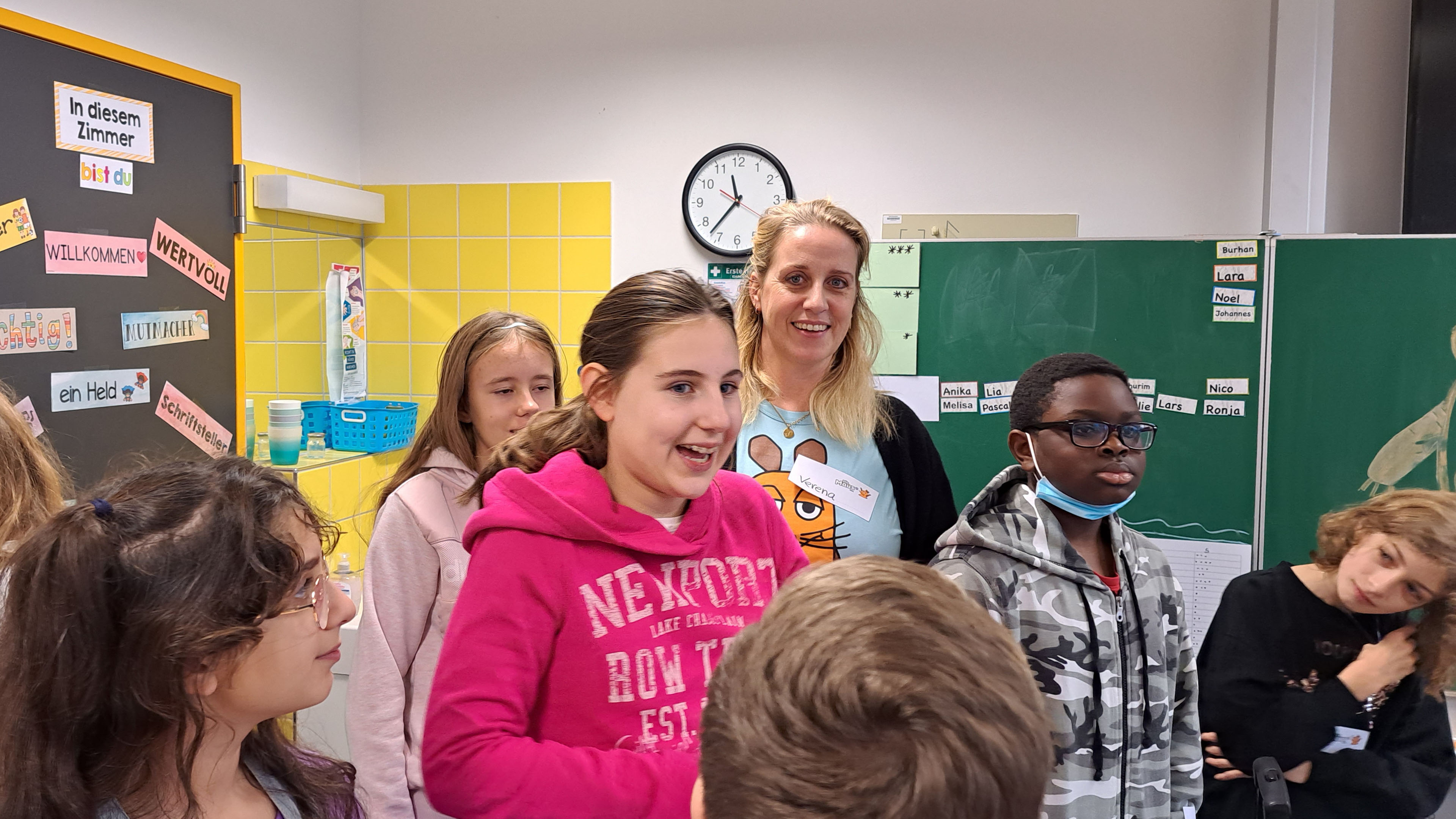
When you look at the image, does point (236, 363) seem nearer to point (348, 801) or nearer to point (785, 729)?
point (348, 801)

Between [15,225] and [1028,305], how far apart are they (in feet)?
8.88

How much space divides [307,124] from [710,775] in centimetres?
355

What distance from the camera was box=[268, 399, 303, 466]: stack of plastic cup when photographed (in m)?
2.99

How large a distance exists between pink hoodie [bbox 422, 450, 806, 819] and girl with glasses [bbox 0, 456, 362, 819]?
0.51 feet

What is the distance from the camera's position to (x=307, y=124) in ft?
11.5

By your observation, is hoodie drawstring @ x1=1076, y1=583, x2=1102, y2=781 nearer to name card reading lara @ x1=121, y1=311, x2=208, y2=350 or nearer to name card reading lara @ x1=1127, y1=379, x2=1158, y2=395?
name card reading lara @ x1=1127, y1=379, x2=1158, y2=395

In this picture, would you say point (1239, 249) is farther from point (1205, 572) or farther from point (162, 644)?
point (162, 644)

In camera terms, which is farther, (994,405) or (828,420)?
(994,405)

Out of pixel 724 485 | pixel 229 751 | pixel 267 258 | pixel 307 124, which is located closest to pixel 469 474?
pixel 724 485

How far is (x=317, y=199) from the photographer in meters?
3.30

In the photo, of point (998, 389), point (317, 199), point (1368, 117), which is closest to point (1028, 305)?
point (998, 389)

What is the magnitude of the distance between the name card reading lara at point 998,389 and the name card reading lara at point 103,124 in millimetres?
2473

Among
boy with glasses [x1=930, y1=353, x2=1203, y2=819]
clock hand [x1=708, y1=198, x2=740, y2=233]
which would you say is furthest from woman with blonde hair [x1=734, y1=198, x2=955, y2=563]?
clock hand [x1=708, y1=198, x2=740, y2=233]

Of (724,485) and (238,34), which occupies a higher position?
(238,34)
